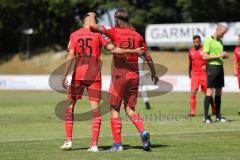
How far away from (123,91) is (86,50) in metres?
0.92

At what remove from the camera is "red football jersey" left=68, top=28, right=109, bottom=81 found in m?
11.6

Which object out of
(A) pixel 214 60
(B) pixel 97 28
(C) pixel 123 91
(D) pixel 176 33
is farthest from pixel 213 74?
(D) pixel 176 33

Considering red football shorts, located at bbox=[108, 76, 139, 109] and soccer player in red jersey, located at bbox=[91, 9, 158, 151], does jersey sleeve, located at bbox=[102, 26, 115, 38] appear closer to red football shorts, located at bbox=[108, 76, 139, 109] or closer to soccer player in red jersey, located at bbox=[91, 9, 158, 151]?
soccer player in red jersey, located at bbox=[91, 9, 158, 151]

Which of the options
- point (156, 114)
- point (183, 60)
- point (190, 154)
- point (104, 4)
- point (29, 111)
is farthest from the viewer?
point (104, 4)

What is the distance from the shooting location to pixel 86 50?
11.6 metres

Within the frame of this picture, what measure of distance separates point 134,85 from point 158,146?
3.92ft

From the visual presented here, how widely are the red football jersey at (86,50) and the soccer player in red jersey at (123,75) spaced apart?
0.36m

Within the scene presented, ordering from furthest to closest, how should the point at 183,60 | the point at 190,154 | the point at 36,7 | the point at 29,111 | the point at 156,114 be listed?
the point at 36,7 → the point at 183,60 → the point at 29,111 → the point at 156,114 → the point at 190,154

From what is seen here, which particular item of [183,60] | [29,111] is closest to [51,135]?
[29,111]

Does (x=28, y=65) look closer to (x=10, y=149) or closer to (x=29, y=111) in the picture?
(x=29, y=111)

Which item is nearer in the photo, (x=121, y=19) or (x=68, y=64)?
(x=121, y=19)

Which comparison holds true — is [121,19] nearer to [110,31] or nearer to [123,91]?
[110,31]

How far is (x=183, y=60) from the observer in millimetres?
57125

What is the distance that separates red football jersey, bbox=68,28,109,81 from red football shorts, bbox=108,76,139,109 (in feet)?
1.22
